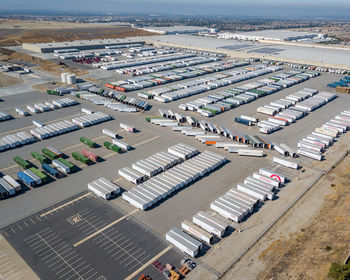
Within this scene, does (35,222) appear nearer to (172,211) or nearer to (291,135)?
(172,211)

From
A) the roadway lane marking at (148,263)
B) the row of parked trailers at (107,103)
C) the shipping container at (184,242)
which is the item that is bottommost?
the roadway lane marking at (148,263)

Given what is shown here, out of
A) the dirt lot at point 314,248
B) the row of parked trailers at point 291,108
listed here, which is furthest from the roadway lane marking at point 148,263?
the row of parked trailers at point 291,108

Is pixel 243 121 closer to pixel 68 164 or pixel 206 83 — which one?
pixel 206 83

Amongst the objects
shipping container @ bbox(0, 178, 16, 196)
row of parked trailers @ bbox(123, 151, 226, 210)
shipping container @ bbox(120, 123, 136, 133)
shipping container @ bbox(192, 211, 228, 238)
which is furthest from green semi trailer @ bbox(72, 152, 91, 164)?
shipping container @ bbox(192, 211, 228, 238)

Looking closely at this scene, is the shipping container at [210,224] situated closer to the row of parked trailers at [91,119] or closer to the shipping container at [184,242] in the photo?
the shipping container at [184,242]

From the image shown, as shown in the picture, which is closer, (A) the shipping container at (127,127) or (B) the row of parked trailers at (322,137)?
(B) the row of parked trailers at (322,137)

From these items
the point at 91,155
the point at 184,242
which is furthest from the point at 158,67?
the point at 184,242
